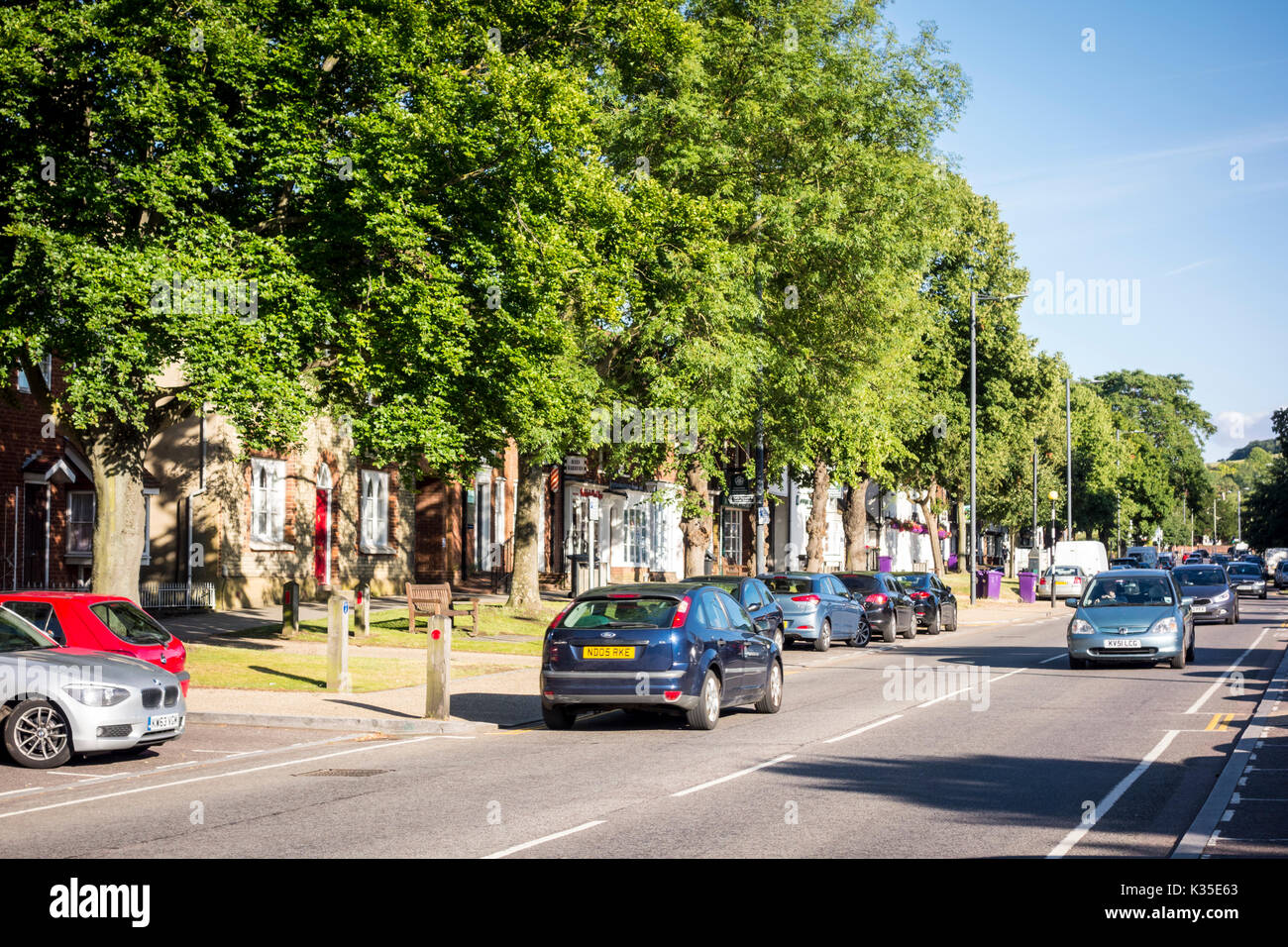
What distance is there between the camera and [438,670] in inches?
632

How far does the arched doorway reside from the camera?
37.1m

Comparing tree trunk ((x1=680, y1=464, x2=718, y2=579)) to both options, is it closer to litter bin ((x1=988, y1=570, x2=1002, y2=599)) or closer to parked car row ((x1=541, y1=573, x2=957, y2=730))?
parked car row ((x1=541, y1=573, x2=957, y2=730))

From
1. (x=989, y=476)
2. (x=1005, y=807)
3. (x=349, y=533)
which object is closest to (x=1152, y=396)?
(x=989, y=476)

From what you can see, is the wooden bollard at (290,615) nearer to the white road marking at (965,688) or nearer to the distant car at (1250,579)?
the white road marking at (965,688)

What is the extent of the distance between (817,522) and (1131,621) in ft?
80.1

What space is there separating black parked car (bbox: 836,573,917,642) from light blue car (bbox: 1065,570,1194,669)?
8595 mm

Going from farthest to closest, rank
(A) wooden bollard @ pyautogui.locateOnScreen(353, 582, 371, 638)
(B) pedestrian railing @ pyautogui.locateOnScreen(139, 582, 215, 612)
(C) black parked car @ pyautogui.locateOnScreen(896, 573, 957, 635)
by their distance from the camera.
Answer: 1. (C) black parked car @ pyautogui.locateOnScreen(896, 573, 957, 635)
2. (B) pedestrian railing @ pyautogui.locateOnScreen(139, 582, 215, 612)
3. (A) wooden bollard @ pyautogui.locateOnScreen(353, 582, 371, 638)

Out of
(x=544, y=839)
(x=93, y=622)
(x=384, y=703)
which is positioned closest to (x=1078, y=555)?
(x=384, y=703)

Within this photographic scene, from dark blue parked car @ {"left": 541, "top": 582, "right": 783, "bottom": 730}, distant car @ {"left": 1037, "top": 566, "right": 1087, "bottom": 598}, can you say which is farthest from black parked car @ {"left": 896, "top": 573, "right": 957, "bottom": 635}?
dark blue parked car @ {"left": 541, "top": 582, "right": 783, "bottom": 730}

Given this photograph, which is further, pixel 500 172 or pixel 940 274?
pixel 940 274

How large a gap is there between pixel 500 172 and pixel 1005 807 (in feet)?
44.9

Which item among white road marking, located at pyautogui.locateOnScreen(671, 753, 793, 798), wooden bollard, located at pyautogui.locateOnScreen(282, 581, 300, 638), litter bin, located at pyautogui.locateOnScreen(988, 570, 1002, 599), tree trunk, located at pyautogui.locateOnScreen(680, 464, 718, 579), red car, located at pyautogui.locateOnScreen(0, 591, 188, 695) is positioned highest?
tree trunk, located at pyautogui.locateOnScreen(680, 464, 718, 579)
